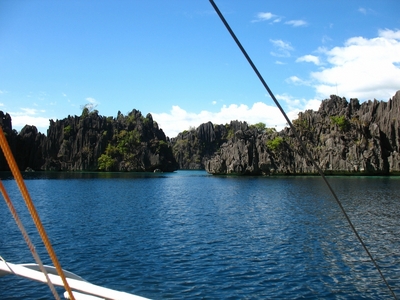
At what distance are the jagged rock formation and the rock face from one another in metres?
45.5

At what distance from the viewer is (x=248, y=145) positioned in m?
127

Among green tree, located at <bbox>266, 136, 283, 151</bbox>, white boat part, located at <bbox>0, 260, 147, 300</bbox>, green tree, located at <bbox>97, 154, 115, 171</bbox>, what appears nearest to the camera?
white boat part, located at <bbox>0, 260, 147, 300</bbox>

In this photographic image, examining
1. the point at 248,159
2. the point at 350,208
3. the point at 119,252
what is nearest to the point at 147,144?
the point at 248,159

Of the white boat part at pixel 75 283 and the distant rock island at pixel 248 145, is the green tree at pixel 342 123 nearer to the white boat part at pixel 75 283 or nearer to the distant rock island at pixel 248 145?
the distant rock island at pixel 248 145

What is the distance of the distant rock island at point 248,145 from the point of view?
10969 centimetres

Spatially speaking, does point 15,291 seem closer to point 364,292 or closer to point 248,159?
point 364,292

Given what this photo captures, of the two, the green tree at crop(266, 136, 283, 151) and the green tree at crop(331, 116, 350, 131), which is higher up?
the green tree at crop(331, 116, 350, 131)

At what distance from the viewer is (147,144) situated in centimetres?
17900

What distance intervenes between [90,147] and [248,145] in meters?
85.0

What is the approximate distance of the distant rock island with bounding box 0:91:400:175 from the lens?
10969cm

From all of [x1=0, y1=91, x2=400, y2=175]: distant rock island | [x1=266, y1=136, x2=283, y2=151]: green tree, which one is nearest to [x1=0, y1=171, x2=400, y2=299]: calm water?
[x1=0, y1=91, x2=400, y2=175]: distant rock island

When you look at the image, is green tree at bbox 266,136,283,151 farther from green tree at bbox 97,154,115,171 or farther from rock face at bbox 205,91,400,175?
green tree at bbox 97,154,115,171

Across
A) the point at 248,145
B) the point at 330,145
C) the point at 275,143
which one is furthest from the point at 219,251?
the point at 248,145

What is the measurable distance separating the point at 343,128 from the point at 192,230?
103 meters
